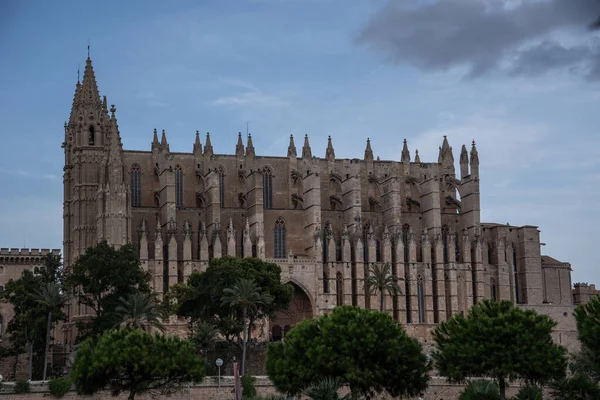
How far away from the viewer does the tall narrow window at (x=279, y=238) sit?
9725 centimetres

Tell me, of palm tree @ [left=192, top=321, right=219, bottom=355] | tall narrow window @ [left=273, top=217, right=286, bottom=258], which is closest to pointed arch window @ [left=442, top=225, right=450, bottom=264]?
A: tall narrow window @ [left=273, top=217, right=286, bottom=258]

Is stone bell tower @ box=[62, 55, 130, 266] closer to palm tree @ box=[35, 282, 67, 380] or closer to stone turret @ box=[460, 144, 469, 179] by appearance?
palm tree @ box=[35, 282, 67, 380]

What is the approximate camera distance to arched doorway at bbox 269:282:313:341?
307 ft

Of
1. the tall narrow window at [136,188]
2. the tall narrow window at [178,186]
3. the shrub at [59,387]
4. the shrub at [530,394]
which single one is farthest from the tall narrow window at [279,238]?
the shrub at [530,394]

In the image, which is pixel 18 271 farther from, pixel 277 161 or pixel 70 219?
pixel 277 161

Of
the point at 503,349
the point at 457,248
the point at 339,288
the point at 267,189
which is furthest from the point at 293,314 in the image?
the point at 503,349

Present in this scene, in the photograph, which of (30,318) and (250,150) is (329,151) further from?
(30,318)

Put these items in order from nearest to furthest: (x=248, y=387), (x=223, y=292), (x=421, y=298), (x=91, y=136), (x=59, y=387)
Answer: (x=59, y=387) → (x=248, y=387) → (x=223, y=292) → (x=91, y=136) → (x=421, y=298)

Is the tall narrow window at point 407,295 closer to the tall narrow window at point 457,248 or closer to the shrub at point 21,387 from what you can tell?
the tall narrow window at point 457,248

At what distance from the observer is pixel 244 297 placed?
74.9 m

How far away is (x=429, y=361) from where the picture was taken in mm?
56625

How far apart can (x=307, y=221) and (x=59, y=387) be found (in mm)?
39012

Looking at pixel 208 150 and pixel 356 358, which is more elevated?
pixel 208 150

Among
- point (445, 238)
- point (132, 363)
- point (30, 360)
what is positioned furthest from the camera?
point (445, 238)
